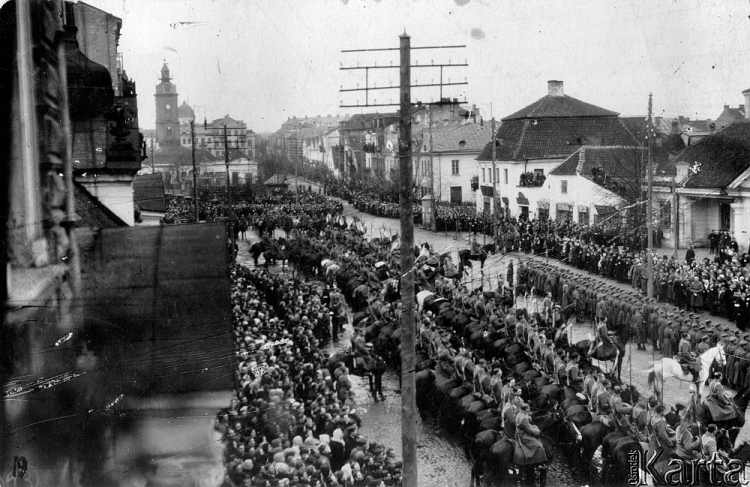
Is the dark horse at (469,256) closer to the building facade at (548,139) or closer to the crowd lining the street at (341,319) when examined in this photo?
the crowd lining the street at (341,319)

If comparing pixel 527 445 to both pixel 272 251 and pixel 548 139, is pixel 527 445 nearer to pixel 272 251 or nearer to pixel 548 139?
pixel 272 251

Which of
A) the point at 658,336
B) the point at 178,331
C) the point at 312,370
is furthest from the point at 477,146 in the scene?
the point at 178,331

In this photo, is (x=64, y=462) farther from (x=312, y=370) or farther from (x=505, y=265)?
(x=505, y=265)

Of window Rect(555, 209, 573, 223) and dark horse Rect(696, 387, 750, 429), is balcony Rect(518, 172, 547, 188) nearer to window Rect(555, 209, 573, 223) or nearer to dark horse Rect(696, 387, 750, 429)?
window Rect(555, 209, 573, 223)

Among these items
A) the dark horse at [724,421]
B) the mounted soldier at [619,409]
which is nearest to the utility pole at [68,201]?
the mounted soldier at [619,409]

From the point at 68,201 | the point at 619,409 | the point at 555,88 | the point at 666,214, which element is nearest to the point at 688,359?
the point at 619,409

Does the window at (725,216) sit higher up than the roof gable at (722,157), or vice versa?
the roof gable at (722,157)

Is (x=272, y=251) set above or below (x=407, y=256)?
below

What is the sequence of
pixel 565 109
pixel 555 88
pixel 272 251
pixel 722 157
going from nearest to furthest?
pixel 722 157, pixel 272 251, pixel 565 109, pixel 555 88

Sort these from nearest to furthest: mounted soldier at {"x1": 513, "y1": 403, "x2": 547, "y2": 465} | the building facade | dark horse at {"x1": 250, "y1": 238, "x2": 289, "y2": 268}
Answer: mounted soldier at {"x1": 513, "y1": 403, "x2": 547, "y2": 465} < dark horse at {"x1": 250, "y1": 238, "x2": 289, "y2": 268} < the building facade

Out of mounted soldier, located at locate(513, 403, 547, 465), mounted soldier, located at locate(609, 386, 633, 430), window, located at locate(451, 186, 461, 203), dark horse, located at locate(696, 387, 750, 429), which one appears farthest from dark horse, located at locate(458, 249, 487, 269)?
window, located at locate(451, 186, 461, 203)
